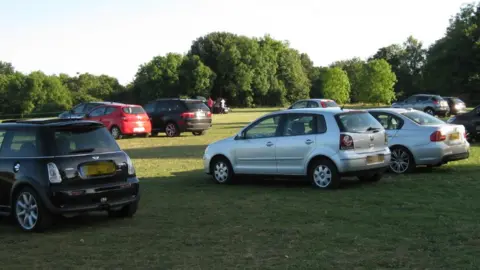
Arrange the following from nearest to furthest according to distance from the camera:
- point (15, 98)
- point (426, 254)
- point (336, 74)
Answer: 1. point (426, 254)
2. point (15, 98)
3. point (336, 74)

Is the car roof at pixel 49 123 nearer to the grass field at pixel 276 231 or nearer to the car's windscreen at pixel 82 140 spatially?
the car's windscreen at pixel 82 140

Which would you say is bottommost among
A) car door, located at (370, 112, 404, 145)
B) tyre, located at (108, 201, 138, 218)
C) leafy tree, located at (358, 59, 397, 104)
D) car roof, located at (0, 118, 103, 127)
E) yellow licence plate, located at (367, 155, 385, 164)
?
tyre, located at (108, 201, 138, 218)

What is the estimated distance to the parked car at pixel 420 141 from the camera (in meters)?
13.6

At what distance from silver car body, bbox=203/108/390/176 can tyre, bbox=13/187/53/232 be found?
204 inches

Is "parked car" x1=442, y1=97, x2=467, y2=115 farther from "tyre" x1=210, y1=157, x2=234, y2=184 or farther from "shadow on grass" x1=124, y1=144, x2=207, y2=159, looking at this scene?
"tyre" x1=210, y1=157, x2=234, y2=184

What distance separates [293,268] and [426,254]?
60.7 inches

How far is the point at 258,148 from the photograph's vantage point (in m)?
12.6

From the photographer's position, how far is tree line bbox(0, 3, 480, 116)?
8494cm

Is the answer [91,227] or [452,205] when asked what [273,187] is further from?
[91,227]

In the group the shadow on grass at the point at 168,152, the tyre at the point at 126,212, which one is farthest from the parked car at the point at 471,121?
the tyre at the point at 126,212

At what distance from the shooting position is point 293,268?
6199mm

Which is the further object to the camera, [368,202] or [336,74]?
[336,74]

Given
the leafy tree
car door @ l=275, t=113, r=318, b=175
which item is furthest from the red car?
the leafy tree

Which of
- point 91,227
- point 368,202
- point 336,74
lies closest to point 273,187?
point 368,202
